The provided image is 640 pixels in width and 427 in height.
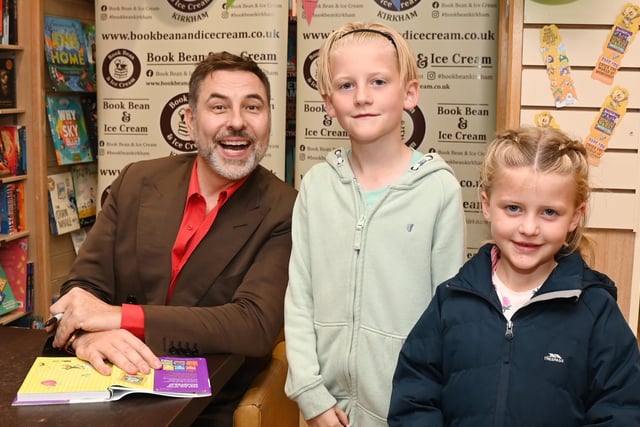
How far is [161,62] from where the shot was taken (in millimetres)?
3678

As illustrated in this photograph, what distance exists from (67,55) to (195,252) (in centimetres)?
210

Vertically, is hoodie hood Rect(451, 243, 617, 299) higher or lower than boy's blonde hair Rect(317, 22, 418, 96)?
lower

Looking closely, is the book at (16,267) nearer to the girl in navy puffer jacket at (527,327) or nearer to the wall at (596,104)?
the wall at (596,104)

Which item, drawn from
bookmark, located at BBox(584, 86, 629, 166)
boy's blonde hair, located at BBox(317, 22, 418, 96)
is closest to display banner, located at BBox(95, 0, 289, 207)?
bookmark, located at BBox(584, 86, 629, 166)

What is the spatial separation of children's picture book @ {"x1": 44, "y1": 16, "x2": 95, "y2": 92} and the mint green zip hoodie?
239 centimetres

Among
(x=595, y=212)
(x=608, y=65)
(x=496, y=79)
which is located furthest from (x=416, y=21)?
(x=595, y=212)

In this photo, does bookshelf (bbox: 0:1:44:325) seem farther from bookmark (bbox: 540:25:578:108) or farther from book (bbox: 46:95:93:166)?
bookmark (bbox: 540:25:578:108)

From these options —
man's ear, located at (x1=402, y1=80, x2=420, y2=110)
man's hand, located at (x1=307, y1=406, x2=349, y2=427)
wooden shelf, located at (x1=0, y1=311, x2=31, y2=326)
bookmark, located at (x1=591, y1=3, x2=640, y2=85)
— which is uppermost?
bookmark, located at (x1=591, y1=3, x2=640, y2=85)

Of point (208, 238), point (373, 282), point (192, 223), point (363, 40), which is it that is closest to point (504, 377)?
point (373, 282)

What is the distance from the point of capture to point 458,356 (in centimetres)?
156

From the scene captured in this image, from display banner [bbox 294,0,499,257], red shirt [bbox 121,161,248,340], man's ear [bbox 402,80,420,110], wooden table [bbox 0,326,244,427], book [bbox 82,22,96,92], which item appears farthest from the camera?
book [bbox 82,22,96,92]

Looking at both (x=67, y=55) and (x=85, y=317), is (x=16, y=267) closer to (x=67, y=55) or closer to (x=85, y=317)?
(x=67, y=55)

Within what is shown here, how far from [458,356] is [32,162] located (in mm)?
2842

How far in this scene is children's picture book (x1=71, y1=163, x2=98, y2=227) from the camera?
4016 millimetres
